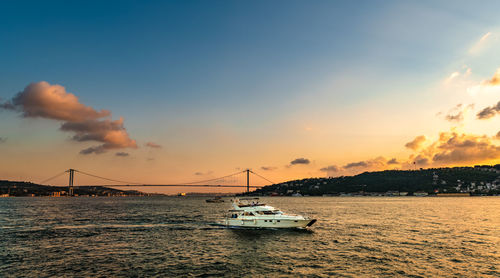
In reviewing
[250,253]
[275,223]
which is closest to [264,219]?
[275,223]

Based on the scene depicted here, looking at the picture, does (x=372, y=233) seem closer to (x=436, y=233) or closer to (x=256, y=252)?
(x=436, y=233)

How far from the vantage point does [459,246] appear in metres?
36.2

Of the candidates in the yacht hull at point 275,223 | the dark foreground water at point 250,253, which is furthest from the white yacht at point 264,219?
the dark foreground water at point 250,253

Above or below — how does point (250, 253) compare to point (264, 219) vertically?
below

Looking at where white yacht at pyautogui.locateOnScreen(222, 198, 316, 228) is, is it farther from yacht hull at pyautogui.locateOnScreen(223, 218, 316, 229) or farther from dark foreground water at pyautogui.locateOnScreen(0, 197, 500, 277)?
dark foreground water at pyautogui.locateOnScreen(0, 197, 500, 277)

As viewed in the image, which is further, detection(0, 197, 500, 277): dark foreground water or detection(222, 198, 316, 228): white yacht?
detection(222, 198, 316, 228): white yacht

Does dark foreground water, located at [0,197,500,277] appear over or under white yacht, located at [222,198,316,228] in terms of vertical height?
under

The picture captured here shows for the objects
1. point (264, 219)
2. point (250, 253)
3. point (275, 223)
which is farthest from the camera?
point (264, 219)

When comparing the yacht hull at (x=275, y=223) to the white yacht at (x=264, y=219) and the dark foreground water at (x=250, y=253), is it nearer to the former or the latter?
the white yacht at (x=264, y=219)

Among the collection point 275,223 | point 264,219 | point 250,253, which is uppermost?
point 264,219

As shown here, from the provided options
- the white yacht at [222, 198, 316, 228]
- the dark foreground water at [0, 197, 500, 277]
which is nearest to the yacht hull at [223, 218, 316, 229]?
the white yacht at [222, 198, 316, 228]

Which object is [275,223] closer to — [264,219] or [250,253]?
[264,219]

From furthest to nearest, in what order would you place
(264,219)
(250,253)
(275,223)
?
1. (264,219)
2. (275,223)
3. (250,253)

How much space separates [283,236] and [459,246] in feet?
68.2
